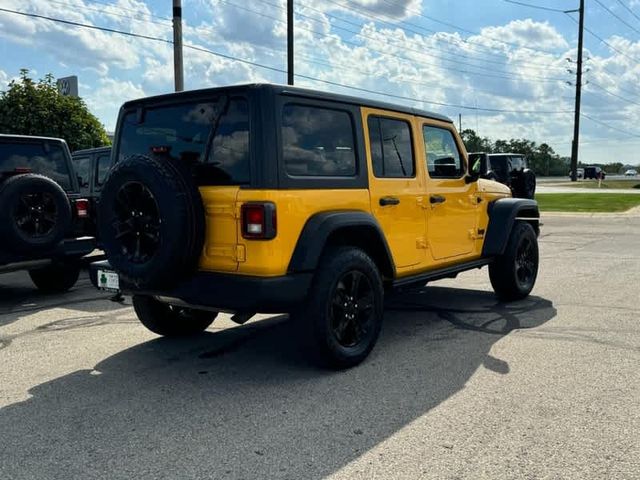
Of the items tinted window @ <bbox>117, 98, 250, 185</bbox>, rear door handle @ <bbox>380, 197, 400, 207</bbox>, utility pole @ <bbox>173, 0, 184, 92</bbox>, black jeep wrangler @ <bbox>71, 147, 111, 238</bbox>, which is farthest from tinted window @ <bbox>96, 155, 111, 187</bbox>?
rear door handle @ <bbox>380, 197, 400, 207</bbox>

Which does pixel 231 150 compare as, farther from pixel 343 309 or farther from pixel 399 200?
pixel 399 200

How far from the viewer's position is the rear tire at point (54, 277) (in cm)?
777

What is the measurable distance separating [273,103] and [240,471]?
2.28m

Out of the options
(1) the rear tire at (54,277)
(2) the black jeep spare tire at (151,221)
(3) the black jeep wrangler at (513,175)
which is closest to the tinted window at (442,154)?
(2) the black jeep spare tire at (151,221)

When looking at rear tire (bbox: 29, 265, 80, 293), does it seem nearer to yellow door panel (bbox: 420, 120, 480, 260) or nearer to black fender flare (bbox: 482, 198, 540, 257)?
yellow door panel (bbox: 420, 120, 480, 260)

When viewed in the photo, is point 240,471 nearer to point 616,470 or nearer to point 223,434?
point 223,434

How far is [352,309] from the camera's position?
451 centimetres

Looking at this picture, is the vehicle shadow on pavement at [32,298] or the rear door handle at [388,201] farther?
the vehicle shadow on pavement at [32,298]

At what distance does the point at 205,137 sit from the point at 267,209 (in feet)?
2.60

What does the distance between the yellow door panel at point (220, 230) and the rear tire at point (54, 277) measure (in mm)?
4406

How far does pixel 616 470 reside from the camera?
2906mm

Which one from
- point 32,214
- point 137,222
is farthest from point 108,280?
point 32,214

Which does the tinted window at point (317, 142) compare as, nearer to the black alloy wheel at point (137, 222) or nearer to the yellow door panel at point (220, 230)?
the yellow door panel at point (220, 230)

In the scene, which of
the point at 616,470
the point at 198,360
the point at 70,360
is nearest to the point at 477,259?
the point at 198,360
